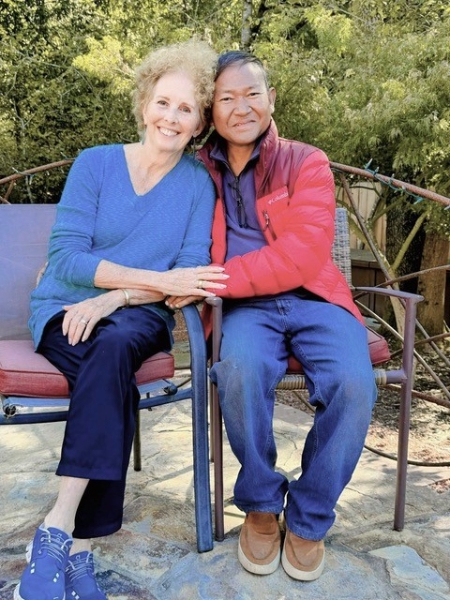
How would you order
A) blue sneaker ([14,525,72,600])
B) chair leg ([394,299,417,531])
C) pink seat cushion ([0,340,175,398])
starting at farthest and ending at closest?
chair leg ([394,299,417,531])
pink seat cushion ([0,340,175,398])
blue sneaker ([14,525,72,600])

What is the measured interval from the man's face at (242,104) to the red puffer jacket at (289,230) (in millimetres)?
60

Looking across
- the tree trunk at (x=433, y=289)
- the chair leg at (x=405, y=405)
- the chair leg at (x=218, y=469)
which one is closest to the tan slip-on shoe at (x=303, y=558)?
the chair leg at (x=218, y=469)

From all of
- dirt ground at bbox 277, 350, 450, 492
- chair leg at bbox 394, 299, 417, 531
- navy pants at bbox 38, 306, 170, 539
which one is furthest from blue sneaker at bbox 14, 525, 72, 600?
dirt ground at bbox 277, 350, 450, 492

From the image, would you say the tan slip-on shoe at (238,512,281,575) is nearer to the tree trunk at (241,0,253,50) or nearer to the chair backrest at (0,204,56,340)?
the chair backrest at (0,204,56,340)

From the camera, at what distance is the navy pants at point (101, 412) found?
66.7 inches

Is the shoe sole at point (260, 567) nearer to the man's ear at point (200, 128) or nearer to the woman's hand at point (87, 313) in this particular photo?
the woman's hand at point (87, 313)

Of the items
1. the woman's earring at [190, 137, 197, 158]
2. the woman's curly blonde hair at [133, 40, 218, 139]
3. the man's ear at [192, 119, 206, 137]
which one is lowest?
the woman's earring at [190, 137, 197, 158]

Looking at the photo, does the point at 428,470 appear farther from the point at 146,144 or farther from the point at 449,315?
the point at 449,315

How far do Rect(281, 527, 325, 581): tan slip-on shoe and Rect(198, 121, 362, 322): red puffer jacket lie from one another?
705mm

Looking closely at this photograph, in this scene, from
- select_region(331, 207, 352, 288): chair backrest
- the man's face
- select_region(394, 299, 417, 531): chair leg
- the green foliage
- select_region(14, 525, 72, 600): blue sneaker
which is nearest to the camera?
select_region(14, 525, 72, 600): blue sneaker

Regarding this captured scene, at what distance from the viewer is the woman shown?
1.70 m

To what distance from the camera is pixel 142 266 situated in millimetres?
2158

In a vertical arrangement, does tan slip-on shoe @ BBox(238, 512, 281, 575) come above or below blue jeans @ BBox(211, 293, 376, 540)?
below

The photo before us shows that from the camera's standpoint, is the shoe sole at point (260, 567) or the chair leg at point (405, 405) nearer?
the shoe sole at point (260, 567)
